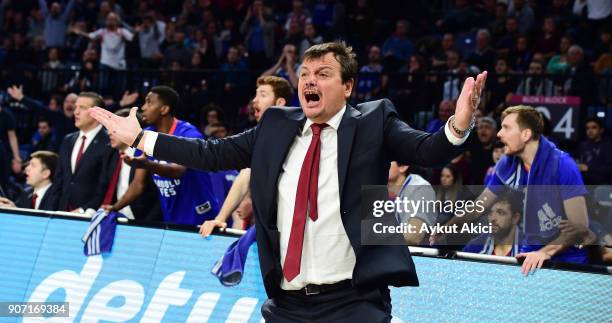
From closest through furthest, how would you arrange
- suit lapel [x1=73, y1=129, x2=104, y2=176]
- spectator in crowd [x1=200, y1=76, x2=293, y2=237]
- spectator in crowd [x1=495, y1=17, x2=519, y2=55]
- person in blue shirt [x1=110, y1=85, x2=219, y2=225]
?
spectator in crowd [x1=200, y1=76, x2=293, y2=237], person in blue shirt [x1=110, y1=85, x2=219, y2=225], suit lapel [x1=73, y1=129, x2=104, y2=176], spectator in crowd [x1=495, y1=17, x2=519, y2=55]

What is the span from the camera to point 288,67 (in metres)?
12.7

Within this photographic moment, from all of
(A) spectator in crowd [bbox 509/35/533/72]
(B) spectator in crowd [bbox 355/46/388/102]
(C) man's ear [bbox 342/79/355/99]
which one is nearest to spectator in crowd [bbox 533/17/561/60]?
(A) spectator in crowd [bbox 509/35/533/72]

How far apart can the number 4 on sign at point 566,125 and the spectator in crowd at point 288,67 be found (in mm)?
3609

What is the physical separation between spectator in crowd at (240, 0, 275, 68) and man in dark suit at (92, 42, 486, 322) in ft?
37.0

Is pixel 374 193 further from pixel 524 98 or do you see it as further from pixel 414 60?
pixel 414 60

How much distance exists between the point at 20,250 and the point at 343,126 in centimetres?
398

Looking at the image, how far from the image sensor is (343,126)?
4078mm

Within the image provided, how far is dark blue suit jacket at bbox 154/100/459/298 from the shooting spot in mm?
3904

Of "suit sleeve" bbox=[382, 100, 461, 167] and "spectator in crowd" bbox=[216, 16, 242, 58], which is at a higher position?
"suit sleeve" bbox=[382, 100, 461, 167]

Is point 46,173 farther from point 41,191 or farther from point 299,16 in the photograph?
point 299,16

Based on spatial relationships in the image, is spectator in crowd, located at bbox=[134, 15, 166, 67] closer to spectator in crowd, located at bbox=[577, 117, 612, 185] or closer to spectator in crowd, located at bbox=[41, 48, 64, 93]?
spectator in crowd, located at bbox=[41, 48, 64, 93]

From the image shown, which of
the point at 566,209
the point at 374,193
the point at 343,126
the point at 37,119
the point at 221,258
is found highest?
the point at 343,126

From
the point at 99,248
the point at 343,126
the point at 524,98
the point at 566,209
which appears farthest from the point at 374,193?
the point at 524,98

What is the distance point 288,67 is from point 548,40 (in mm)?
3656
